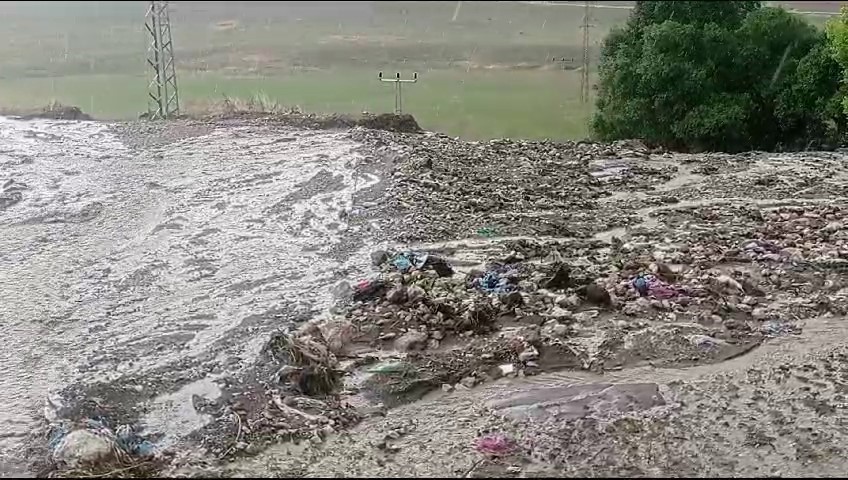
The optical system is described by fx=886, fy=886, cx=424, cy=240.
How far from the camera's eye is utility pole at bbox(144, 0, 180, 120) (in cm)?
1544

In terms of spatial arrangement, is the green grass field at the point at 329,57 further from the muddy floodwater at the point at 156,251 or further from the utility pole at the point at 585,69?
the muddy floodwater at the point at 156,251

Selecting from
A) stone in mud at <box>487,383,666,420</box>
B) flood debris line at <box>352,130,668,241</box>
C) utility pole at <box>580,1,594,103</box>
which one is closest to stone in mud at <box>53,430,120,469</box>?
stone in mud at <box>487,383,666,420</box>

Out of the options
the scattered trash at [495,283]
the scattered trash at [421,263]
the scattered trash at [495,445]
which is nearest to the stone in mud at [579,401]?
the scattered trash at [495,445]

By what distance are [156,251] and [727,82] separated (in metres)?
9.28

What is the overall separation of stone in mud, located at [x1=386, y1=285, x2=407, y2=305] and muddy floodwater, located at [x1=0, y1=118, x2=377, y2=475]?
658 millimetres

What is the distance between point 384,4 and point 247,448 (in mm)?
16468

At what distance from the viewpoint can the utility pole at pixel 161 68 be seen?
1544 centimetres

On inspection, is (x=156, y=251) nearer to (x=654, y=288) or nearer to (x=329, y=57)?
(x=654, y=288)

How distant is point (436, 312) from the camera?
720cm

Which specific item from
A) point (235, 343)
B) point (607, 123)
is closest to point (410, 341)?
point (235, 343)

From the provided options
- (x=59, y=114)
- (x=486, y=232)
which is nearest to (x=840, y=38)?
(x=486, y=232)

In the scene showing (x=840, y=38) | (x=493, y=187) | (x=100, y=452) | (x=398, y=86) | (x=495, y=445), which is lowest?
(x=495, y=445)

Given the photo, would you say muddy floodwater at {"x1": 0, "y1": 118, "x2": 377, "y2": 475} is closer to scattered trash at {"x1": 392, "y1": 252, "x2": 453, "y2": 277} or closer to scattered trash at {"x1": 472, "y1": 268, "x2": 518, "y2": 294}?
scattered trash at {"x1": 392, "y1": 252, "x2": 453, "y2": 277}

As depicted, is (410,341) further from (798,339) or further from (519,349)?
(798,339)
